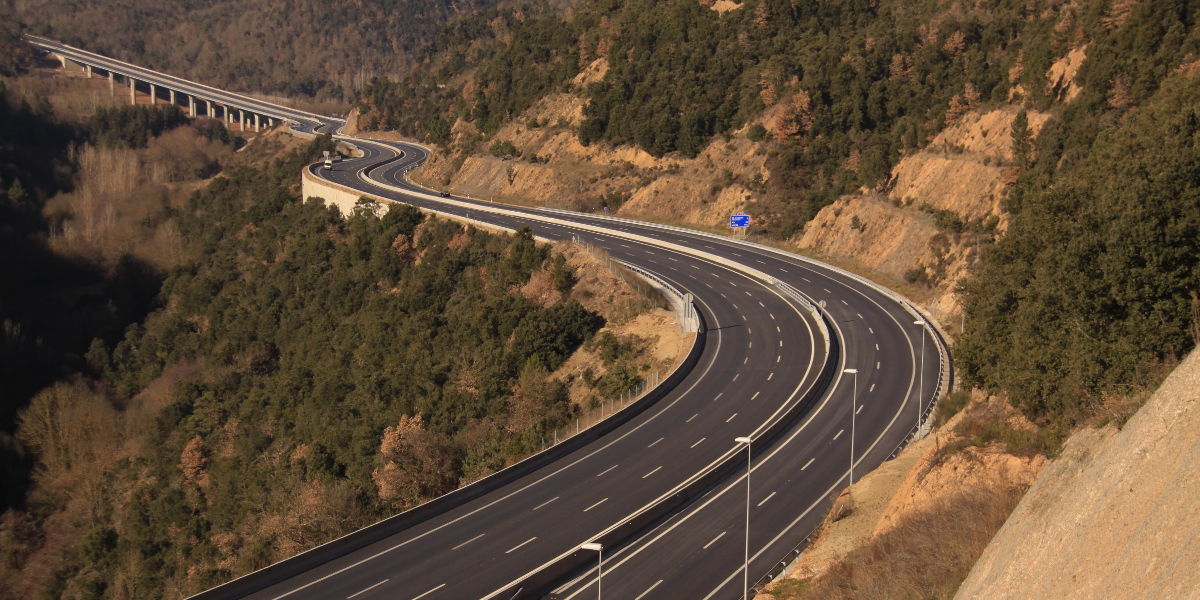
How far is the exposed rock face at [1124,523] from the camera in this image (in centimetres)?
1205

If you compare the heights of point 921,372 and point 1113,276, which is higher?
point 1113,276

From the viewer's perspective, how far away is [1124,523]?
13148 mm

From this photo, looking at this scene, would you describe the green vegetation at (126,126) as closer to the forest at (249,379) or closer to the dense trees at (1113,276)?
the forest at (249,379)

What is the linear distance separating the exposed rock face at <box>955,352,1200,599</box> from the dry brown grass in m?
2.78

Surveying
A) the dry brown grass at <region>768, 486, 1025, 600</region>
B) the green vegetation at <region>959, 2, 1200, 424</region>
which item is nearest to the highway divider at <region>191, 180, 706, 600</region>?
the dry brown grass at <region>768, 486, 1025, 600</region>

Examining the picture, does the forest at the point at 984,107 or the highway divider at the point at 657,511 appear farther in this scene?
the highway divider at the point at 657,511

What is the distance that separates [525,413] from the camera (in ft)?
151

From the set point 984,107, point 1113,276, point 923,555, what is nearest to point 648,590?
point 923,555

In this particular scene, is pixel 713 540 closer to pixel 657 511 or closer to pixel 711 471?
pixel 657 511

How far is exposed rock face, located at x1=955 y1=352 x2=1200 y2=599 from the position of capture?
12047 millimetres

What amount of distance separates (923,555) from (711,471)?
1443cm

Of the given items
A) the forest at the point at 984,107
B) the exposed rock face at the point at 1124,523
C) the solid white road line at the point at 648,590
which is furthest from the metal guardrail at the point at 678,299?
the exposed rock face at the point at 1124,523

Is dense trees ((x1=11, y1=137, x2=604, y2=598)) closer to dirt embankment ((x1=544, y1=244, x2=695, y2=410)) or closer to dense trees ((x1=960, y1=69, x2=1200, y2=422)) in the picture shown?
dirt embankment ((x1=544, y1=244, x2=695, y2=410))

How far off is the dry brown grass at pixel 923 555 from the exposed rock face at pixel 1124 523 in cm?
278
